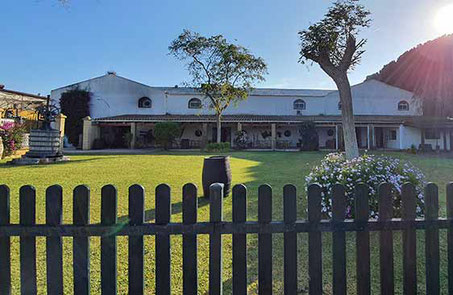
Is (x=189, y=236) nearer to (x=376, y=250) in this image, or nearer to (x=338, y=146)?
(x=376, y=250)

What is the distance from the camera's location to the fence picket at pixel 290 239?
1894 millimetres

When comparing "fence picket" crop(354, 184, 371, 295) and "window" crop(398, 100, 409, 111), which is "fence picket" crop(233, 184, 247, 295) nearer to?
"fence picket" crop(354, 184, 371, 295)

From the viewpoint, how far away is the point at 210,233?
6.10 ft

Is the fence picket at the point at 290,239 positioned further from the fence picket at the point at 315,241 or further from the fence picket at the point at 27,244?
the fence picket at the point at 27,244

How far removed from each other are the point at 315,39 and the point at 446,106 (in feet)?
86.4

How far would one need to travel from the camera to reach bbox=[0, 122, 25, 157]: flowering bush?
45.6 feet

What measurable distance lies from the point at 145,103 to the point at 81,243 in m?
30.9

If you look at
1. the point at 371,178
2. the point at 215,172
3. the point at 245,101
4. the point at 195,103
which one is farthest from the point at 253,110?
the point at 371,178

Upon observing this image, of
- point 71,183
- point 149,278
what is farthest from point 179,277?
point 71,183

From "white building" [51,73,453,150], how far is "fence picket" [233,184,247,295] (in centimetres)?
2597

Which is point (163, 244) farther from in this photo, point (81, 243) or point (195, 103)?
point (195, 103)

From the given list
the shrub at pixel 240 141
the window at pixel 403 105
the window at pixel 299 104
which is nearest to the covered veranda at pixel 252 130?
the shrub at pixel 240 141

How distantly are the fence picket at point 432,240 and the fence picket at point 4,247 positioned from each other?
276 cm

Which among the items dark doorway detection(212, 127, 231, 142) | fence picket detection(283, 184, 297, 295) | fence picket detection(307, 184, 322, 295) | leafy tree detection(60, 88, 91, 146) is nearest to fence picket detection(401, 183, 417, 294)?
fence picket detection(307, 184, 322, 295)
